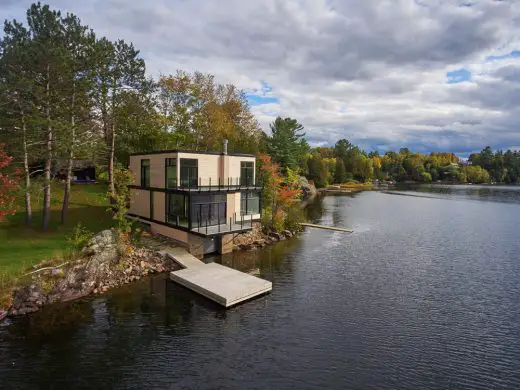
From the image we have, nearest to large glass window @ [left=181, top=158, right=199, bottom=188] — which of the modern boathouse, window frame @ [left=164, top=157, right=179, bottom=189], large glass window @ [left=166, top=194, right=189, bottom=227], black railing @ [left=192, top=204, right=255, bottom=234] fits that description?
the modern boathouse

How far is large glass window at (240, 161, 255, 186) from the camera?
31797 mm

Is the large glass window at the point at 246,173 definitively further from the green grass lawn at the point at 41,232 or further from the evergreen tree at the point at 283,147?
the evergreen tree at the point at 283,147

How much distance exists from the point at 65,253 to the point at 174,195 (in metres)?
8.94

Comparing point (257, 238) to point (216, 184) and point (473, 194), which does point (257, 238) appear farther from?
point (473, 194)

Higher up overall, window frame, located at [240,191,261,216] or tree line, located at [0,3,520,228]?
tree line, located at [0,3,520,228]

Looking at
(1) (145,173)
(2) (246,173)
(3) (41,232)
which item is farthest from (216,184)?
(3) (41,232)

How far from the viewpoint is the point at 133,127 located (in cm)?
3744

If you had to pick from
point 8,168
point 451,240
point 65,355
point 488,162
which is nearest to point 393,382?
point 65,355

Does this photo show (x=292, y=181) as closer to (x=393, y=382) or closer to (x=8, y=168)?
(x=8, y=168)

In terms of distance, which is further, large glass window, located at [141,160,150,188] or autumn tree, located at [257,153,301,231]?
autumn tree, located at [257,153,301,231]

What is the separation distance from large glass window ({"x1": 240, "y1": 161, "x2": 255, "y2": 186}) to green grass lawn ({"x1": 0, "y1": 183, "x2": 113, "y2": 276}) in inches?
495

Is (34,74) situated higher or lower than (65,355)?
higher

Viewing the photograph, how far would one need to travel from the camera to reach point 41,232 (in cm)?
2708

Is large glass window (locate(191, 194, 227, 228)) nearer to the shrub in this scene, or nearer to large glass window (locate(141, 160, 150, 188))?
large glass window (locate(141, 160, 150, 188))
